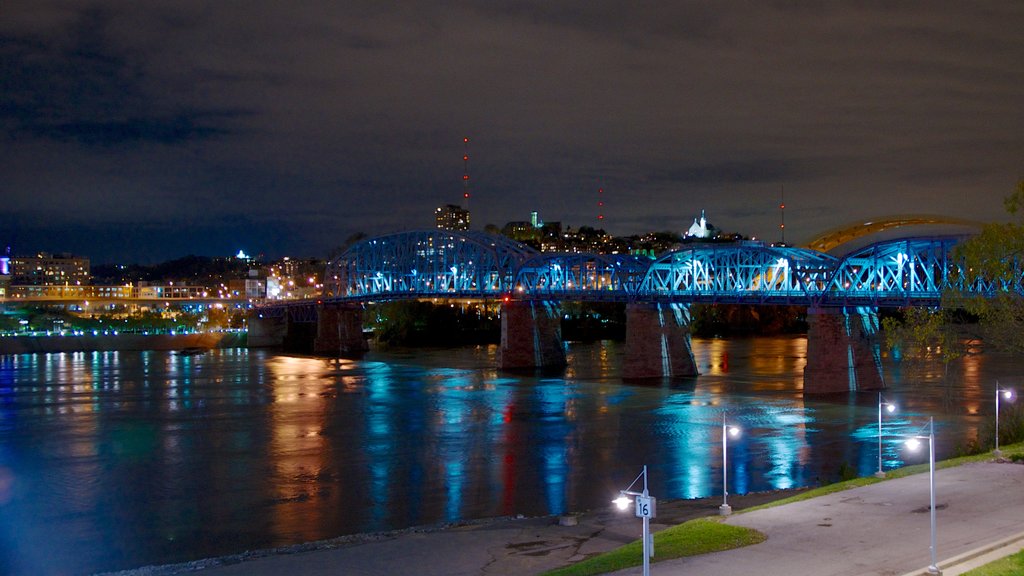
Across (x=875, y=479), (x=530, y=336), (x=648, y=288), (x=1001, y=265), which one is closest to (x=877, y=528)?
(x=875, y=479)

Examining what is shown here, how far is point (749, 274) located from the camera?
85438 millimetres

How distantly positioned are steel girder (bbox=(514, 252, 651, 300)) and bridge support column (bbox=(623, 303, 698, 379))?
398cm

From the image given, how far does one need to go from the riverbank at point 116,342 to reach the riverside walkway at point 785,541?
120 meters

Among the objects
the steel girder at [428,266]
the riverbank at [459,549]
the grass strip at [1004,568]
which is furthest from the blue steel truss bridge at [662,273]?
the grass strip at [1004,568]

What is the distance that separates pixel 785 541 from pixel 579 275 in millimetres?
91874

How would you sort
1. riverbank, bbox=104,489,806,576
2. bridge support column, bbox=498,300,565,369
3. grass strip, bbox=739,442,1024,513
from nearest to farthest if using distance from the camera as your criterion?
riverbank, bbox=104,489,806,576
grass strip, bbox=739,442,1024,513
bridge support column, bbox=498,300,565,369

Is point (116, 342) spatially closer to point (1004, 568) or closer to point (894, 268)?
point (894, 268)

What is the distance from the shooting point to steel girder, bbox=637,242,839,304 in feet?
235

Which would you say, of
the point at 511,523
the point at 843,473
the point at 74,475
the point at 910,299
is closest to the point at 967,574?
the point at 511,523

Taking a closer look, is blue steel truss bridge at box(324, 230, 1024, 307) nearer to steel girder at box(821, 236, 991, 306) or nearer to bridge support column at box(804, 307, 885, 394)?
steel girder at box(821, 236, 991, 306)

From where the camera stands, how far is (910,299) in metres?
Result: 59.7

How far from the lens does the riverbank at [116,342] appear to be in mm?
128125

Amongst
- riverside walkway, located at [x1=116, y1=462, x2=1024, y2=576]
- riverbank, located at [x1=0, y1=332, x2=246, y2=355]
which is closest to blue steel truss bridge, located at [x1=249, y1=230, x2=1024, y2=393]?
riverbank, located at [x1=0, y1=332, x2=246, y2=355]

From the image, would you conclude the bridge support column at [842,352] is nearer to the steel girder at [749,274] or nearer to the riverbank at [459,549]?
the steel girder at [749,274]
